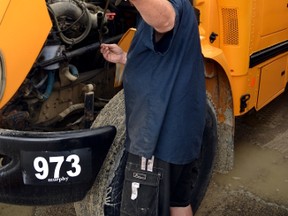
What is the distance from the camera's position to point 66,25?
2797mm

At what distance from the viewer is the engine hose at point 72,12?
2.63 m

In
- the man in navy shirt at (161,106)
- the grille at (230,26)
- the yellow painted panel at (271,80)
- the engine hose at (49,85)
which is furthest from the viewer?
the yellow painted panel at (271,80)

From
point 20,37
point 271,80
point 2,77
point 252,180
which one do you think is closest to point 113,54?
point 20,37

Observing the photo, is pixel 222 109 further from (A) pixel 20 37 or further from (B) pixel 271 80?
(A) pixel 20 37

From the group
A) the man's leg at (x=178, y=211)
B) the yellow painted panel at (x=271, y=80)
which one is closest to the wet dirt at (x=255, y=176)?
the yellow painted panel at (x=271, y=80)

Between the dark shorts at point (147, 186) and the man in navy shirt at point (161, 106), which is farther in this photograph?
the dark shorts at point (147, 186)

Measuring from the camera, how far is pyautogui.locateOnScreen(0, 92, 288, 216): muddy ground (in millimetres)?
3357

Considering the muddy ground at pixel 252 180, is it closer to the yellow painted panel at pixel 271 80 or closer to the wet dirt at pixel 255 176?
the wet dirt at pixel 255 176

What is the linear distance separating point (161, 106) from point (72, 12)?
1.07m

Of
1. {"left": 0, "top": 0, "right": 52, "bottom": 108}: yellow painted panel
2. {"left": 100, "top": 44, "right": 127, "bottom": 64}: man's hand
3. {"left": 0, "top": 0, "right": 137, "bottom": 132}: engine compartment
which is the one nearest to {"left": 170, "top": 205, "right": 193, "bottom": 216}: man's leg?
{"left": 0, "top": 0, "right": 137, "bottom": 132}: engine compartment

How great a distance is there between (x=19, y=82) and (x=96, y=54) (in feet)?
3.11

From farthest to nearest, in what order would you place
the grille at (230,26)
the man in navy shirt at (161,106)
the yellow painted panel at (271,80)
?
the yellow painted panel at (271,80) → the grille at (230,26) → the man in navy shirt at (161,106)

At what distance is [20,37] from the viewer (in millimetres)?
2270

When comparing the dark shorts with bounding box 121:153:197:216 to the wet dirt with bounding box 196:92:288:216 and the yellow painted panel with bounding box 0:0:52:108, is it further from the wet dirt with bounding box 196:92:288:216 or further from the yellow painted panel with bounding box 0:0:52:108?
the wet dirt with bounding box 196:92:288:216
